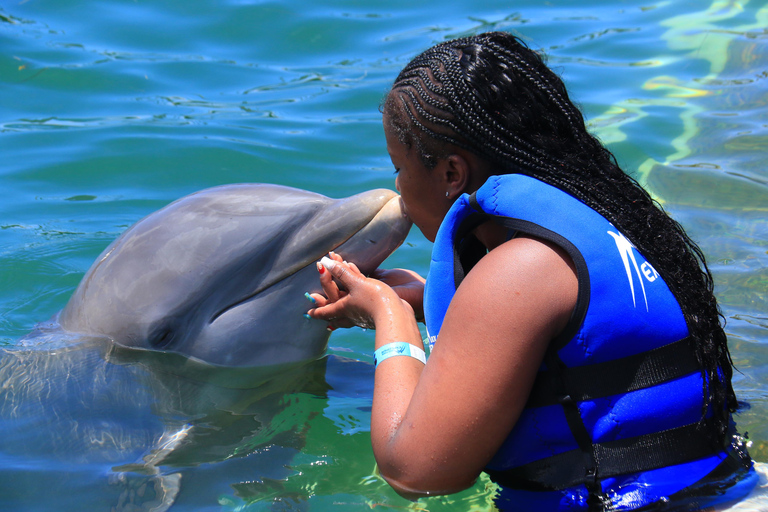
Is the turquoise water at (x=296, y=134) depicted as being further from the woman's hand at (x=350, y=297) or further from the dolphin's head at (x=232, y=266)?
the woman's hand at (x=350, y=297)

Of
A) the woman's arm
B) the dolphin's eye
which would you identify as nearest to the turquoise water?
the dolphin's eye

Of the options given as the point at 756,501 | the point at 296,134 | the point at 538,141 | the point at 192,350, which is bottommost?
the point at 756,501

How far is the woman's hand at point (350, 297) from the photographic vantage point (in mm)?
3346

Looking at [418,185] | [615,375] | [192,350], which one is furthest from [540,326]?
[192,350]

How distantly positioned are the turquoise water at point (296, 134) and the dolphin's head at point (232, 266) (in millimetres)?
338

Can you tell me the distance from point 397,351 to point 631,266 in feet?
3.12

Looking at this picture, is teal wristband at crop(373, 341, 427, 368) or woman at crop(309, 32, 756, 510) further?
teal wristband at crop(373, 341, 427, 368)

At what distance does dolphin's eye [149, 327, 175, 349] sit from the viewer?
13.4 ft

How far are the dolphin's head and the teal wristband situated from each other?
0.86 m

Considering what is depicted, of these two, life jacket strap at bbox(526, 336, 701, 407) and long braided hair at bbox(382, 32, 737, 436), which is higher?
long braided hair at bbox(382, 32, 737, 436)

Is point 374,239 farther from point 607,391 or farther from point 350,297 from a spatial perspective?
point 607,391

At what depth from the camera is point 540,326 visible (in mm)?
2529

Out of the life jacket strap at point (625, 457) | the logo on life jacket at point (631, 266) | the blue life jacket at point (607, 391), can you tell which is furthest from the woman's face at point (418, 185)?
the life jacket strap at point (625, 457)

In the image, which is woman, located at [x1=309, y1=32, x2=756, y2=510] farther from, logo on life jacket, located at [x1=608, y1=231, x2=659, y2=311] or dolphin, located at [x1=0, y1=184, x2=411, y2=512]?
dolphin, located at [x1=0, y1=184, x2=411, y2=512]
